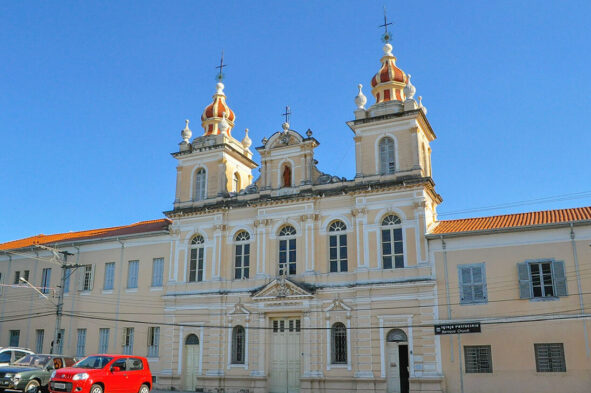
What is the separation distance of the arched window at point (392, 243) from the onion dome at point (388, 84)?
21.2ft

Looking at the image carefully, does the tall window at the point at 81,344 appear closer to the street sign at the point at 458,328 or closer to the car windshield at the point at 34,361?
the car windshield at the point at 34,361

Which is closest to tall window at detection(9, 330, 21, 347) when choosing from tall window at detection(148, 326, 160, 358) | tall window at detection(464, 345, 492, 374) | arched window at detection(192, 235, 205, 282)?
tall window at detection(148, 326, 160, 358)

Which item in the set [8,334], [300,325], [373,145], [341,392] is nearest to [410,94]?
[373,145]

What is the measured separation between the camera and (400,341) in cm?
2539

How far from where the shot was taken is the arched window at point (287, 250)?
28547mm

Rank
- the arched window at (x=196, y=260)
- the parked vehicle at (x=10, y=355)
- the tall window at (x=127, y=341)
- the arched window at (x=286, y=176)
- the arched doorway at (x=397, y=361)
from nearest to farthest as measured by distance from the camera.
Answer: the parked vehicle at (x=10, y=355) < the arched doorway at (x=397, y=361) < the arched window at (x=286, y=176) < the arched window at (x=196, y=260) < the tall window at (x=127, y=341)

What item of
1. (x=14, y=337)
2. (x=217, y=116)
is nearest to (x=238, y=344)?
(x=217, y=116)

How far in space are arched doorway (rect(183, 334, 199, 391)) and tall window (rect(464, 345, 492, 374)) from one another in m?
13.6

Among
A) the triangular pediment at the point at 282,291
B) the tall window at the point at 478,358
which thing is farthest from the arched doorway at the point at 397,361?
the triangular pediment at the point at 282,291

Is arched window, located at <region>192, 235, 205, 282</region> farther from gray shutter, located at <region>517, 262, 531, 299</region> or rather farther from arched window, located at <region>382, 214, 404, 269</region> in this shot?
gray shutter, located at <region>517, 262, 531, 299</region>

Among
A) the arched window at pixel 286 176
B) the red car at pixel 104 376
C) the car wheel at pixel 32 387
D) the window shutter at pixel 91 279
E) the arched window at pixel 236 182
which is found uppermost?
the arched window at pixel 236 182

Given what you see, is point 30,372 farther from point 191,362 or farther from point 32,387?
point 191,362

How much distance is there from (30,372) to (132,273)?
11617mm

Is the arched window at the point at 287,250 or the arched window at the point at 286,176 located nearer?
the arched window at the point at 287,250
